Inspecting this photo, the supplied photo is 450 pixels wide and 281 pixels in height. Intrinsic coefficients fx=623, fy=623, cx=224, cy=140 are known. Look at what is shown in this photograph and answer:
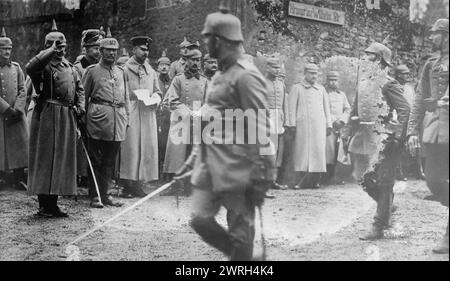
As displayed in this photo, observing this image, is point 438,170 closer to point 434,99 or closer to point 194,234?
point 434,99

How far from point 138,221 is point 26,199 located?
2103 millimetres

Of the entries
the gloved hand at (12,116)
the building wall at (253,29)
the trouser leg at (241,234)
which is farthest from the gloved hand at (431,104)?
the gloved hand at (12,116)

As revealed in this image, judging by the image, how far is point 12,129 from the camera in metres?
9.25

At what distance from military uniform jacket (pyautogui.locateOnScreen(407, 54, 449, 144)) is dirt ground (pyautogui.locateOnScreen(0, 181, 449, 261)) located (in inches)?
41.2

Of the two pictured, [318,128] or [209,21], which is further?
[318,128]

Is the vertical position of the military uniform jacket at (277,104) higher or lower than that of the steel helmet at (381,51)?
lower

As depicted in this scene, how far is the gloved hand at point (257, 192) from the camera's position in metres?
4.41

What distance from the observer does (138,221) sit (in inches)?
282

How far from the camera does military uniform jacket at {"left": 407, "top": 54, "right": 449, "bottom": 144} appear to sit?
16.7 ft

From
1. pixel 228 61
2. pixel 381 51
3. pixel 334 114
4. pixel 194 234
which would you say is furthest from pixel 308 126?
pixel 228 61

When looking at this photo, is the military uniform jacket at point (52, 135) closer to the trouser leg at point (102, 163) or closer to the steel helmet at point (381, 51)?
the trouser leg at point (102, 163)

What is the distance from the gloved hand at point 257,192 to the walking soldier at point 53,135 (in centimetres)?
322
